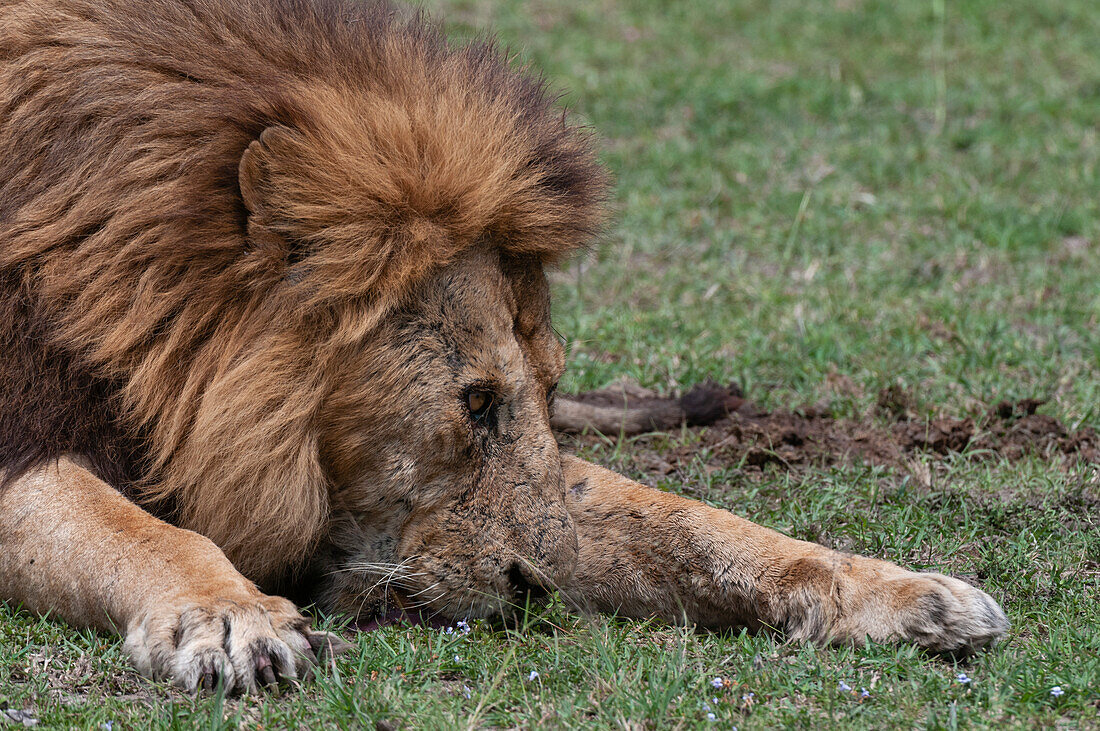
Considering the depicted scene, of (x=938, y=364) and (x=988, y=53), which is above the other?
(x=988, y=53)

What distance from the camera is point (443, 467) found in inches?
126

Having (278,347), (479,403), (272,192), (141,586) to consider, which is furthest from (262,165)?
(141,586)

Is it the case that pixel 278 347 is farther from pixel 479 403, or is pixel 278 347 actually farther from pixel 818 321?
pixel 818 321

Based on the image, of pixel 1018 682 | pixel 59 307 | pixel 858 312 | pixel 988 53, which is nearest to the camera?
pixel 1018 682

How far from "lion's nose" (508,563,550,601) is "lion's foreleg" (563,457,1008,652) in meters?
0.14

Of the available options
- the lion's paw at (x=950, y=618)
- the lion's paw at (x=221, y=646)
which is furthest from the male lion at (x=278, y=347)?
the lion's paw at (x=221, y=646)

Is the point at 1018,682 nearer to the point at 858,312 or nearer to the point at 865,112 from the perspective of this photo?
the point at 858,312

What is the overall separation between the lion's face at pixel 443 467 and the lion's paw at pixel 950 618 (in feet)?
2.87

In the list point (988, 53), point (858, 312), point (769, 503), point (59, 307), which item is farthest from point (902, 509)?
point (988, 53)

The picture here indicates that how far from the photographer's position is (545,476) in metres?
3.32

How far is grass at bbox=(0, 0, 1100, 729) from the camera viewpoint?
275 cm

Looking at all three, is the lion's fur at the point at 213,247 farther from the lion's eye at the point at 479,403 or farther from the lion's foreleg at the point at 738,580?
the lion's foreleg at the point at 738,580

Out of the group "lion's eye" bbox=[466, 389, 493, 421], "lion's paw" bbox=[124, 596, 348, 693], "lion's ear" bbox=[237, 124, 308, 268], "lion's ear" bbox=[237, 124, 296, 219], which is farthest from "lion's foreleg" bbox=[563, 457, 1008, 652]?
"lion's ear" bbox=[237, 124, 296, 219]

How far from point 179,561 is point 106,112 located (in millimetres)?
1174
